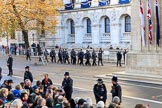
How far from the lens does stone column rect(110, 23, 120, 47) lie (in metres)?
47.9

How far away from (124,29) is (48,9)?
1043cm

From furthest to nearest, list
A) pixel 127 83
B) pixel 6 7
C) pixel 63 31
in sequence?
pixel 63 31 < pixel 6 7 < pixel 127 83

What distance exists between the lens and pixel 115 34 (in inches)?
1896

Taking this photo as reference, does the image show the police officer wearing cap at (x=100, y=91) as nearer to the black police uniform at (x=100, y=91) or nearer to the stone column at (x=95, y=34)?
the black police uniform at (x=100, y=91)

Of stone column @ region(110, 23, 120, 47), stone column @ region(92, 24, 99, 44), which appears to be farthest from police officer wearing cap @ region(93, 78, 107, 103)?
stone column @ region(92, 24, 99, 44)

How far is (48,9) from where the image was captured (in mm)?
46188

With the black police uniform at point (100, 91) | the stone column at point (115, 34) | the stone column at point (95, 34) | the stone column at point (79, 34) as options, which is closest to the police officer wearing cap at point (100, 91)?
the black police uniform at point (100, 91)

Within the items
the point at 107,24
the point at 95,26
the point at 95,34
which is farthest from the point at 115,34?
the point at 95,26

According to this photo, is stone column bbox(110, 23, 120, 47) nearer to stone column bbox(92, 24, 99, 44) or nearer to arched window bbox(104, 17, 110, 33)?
arched window bbox(104, 17, 110, 33)

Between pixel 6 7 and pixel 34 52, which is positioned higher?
pixel 6 7

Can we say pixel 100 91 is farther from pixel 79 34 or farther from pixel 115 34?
pixel 79 34

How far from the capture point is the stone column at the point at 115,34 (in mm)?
47875

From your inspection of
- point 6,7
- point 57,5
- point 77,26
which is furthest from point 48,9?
point 77,26

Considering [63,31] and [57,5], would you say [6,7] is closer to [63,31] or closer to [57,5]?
[57,5]
